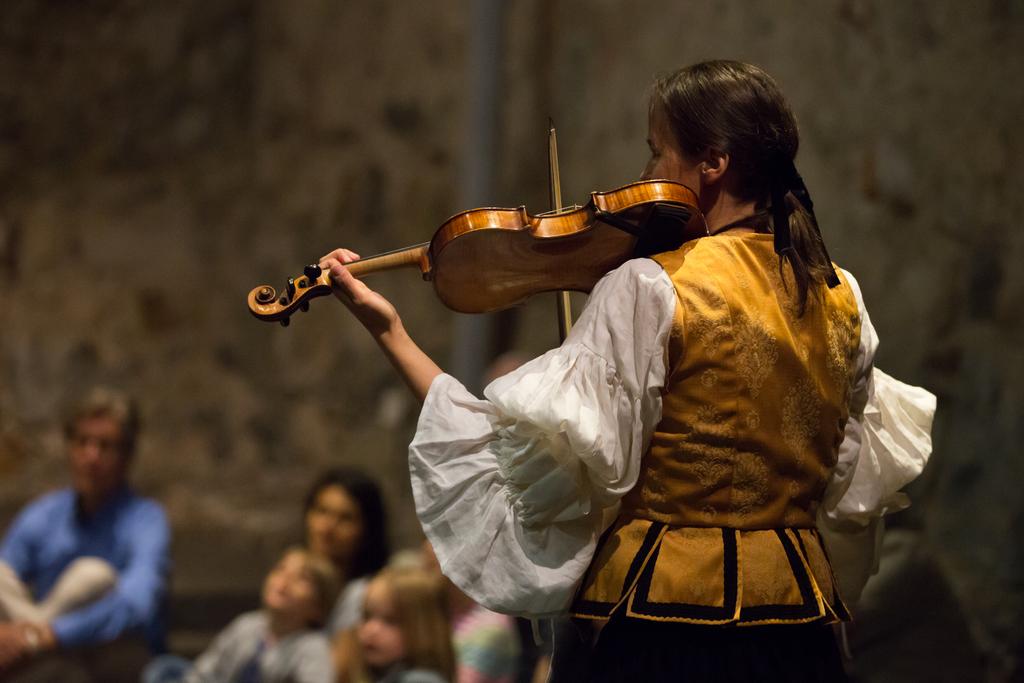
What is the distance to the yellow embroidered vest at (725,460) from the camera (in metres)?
1.61

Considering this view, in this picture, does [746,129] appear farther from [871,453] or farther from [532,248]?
[871,453]

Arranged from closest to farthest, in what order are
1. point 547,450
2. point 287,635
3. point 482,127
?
1. point 547,450
2. point 287,635
3. point 482,127

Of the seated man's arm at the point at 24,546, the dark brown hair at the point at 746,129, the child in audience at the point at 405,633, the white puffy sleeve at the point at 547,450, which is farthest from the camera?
the seated man's arm at the point at 24,546

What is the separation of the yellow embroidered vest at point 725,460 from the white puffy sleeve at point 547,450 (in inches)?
1.3

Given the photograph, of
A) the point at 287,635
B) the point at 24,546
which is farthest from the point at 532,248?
the point at 24,546

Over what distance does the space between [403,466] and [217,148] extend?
4.98 ft

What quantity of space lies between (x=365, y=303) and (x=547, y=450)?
32cm

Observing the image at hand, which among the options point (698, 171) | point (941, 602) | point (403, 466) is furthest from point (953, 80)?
point (403, 466)

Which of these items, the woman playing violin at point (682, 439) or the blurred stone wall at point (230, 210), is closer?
the woman playing violin at point (682, 439)

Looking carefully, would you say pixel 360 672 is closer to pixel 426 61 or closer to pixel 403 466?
pixel 403 466

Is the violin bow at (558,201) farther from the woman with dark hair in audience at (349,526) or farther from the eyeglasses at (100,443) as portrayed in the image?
the eyeglasses at (100,443)

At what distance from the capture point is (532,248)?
1681 mm

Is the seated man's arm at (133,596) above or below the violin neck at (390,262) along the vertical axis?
below

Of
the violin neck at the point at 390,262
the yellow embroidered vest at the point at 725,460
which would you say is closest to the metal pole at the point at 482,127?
the violin neck at the point at 390,262
